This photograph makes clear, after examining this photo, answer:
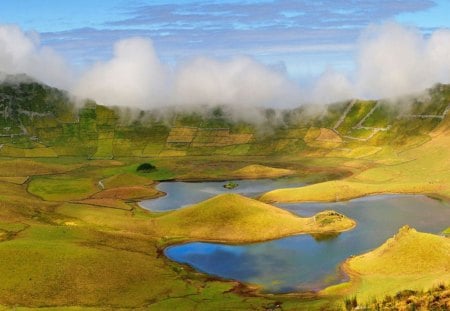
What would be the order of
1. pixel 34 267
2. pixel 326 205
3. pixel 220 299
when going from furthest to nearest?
pixel 326 205 < pixel 34 267 < pixel 220 299

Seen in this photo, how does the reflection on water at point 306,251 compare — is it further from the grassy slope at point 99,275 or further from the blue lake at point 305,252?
the grassy slope at point 99,275

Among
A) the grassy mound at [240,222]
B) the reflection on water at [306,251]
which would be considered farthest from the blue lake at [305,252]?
the grassy mound at [240,222]

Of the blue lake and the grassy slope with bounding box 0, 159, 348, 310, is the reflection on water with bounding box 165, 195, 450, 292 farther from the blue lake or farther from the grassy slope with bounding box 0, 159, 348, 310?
the grassy slope with bounding box 0, 159, 348, 310

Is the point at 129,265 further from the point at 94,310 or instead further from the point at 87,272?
the point at 94,310

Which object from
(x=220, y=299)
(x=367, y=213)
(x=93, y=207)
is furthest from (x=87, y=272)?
(x=367, y=213)

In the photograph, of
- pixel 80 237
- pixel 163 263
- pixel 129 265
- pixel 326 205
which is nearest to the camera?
pixel 129 265

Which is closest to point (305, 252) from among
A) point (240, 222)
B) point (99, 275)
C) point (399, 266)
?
point (399, 266)

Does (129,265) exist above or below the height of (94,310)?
above

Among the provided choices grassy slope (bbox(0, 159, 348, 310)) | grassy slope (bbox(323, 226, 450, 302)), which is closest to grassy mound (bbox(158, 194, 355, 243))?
grassy slope (bbox(0, 159, 348, 310))
